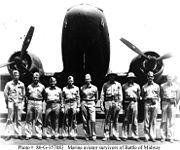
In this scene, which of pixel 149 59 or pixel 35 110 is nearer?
pixel 35 110

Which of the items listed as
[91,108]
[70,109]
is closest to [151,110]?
[91,108]

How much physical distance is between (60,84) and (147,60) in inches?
182

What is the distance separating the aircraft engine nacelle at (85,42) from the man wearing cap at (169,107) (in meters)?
3.99

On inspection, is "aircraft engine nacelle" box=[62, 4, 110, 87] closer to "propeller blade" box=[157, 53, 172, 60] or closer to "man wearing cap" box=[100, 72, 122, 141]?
"propeller blade" box=[157, 53, 172, 60]

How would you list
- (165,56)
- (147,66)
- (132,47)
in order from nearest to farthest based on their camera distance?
1. (165,56)
2. (147,66)
3. (132,47)

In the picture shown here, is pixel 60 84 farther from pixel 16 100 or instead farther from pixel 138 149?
pixel 138 149

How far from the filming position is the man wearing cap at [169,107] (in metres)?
8.55

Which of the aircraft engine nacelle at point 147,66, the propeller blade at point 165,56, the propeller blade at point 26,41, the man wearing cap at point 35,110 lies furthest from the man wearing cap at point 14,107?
the propeller blade at point 165,56

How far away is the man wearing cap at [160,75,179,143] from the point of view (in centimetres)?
855

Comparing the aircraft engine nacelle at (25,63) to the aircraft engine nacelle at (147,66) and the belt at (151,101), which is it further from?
the belt at (151,101)

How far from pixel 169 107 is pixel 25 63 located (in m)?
6.85

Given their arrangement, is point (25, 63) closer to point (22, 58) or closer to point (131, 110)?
point (22, 58)

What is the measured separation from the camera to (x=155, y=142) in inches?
325

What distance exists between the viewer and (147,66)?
12203mm
